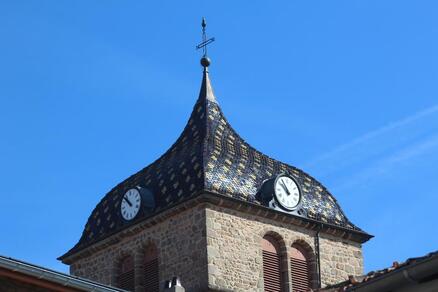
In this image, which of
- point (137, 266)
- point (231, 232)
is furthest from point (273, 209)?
point (137, 266)

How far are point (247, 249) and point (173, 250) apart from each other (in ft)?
5.14

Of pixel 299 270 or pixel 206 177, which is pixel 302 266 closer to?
pixel 299 270

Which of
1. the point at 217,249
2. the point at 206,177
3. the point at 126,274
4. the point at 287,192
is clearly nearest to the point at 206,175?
the point at 206,177

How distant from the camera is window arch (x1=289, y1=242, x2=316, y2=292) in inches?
1053

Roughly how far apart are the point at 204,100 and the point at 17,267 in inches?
591

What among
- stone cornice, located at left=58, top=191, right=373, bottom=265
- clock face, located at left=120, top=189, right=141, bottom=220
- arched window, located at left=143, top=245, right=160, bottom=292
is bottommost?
arched window, located at left=143, top=245, right=160, bottom=292

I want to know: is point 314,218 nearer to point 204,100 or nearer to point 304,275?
point 304,275

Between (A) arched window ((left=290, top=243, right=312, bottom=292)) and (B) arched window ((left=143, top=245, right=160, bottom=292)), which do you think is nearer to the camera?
(B) arched window ((left=143, top=245, right=160, bottom=292))

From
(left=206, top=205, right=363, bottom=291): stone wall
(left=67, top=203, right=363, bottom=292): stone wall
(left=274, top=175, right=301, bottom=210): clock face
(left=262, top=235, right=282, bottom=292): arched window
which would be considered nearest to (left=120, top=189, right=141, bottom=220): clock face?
(left=67, top=203, right=363, bottom=292): stone wall

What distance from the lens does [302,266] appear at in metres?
27.1

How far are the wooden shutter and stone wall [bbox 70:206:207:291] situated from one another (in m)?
2.60

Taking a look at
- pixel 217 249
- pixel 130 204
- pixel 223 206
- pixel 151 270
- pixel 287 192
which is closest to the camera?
pixel 217 249

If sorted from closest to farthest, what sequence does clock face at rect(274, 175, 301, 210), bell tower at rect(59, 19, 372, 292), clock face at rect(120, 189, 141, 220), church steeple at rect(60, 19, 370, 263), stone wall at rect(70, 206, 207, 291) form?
stone wall at rect(70, 206, 207, 291) < bell tower at rect(59, 19, 372, 292) < church steeple at rect(60, 19, 370, 263) < clock face at rect(274, 175, 301, 210) < clock face at rect(120, 189, 141, 220)

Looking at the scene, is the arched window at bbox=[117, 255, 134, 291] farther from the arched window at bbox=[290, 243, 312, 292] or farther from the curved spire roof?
the arched window at bbox=[290, 243, 312, 292]
